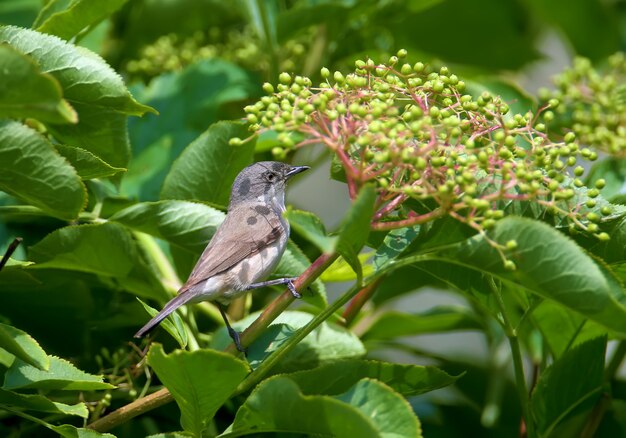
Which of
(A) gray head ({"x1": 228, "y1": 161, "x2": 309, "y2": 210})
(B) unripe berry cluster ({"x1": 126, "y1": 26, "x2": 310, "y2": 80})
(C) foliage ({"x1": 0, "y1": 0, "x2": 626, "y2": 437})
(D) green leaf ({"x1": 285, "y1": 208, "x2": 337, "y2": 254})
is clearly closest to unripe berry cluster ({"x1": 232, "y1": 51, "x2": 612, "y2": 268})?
(C) foliage ({"x1": 0, "y1": 0, "x2": 626, "y2": 437})

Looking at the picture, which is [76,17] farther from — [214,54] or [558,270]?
[558,270]

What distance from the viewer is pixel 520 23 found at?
4676 mm

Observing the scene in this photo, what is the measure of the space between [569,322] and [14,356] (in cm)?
147

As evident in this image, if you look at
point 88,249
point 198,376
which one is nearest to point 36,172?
point 88,249

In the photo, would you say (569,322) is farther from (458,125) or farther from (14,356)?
(14,356)

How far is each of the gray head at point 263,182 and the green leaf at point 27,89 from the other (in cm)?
110

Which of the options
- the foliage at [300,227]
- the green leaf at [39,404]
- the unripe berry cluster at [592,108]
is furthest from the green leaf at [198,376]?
the unripe berry cluster at [592,108]

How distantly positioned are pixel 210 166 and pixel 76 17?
53 cm

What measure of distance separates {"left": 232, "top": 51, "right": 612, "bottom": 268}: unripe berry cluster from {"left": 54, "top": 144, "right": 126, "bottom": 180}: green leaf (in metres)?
0.33

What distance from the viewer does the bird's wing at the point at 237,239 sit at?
2486mm

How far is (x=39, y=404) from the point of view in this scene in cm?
198

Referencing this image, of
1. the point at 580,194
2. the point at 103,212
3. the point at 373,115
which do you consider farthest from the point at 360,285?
the point at 103,212

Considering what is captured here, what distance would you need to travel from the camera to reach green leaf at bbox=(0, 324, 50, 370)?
1860 millimetres

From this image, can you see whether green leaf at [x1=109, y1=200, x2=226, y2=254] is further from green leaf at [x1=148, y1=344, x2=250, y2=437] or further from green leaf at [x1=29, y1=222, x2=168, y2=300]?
green leaf at [x1=148, y1=344, x2=250, y2=437]
